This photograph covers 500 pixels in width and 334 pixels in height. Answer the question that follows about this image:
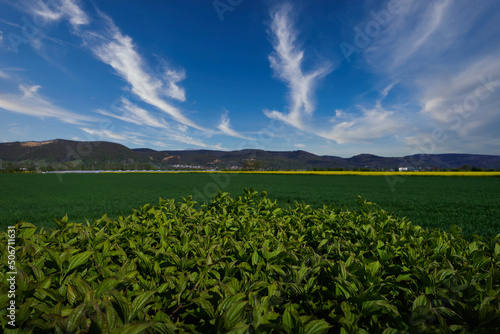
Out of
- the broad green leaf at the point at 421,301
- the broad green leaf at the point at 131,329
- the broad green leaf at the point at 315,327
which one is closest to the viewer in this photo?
the broad green leaf at the point at 131,329

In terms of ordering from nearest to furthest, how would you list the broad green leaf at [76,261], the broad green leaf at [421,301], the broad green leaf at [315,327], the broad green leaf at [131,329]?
the broad green leaf at [131,329], the broad green leaf at [315,327], the broad green leaf at [421,301], the broad green leaf at [76,261]

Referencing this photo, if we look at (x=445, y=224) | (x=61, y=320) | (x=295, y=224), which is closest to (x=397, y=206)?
(x=445, y=224)

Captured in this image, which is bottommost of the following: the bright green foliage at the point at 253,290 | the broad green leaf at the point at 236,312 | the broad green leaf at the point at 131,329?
the bright green foliage at the point at 253,290

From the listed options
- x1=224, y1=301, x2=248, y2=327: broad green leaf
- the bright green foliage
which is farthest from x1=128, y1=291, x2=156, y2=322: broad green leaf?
x1=224, y1=301, x2=248, y2=327: broad green leaf

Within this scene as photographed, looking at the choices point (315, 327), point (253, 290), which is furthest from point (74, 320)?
point (315, 327)

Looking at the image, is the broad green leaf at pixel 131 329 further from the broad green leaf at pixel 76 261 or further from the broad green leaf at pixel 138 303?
the broad green leaf at pixel 76 261

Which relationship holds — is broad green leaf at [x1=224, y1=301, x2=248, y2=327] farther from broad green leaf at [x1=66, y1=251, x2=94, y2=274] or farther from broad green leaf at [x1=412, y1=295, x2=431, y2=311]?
broad green leaf at [x1=66, y1=251, x2=94, y2=274]

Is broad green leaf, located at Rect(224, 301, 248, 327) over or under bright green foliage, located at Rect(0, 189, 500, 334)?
over

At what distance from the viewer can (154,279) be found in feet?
5.08

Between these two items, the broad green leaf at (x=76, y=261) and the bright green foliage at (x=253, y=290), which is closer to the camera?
the bright green foliage at (x=253, y=290)

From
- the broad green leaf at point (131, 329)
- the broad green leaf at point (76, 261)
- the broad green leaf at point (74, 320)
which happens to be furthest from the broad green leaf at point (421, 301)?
the broad green leaf at point (76, 261)

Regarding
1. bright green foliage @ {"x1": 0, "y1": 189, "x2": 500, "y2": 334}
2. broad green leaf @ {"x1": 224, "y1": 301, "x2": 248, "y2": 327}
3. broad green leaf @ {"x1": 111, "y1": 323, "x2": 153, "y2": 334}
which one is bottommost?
bright green foliage @ {"x1": 0, "y1": 189, "x2": 500, "y2": 334}

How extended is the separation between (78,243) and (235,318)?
6.43 ft

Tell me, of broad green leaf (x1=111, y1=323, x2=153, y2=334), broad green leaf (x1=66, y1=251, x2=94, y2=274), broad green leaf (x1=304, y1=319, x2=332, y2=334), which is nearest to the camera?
broad green leaf (x1=111, y1=323, x2=153, y2=334)
